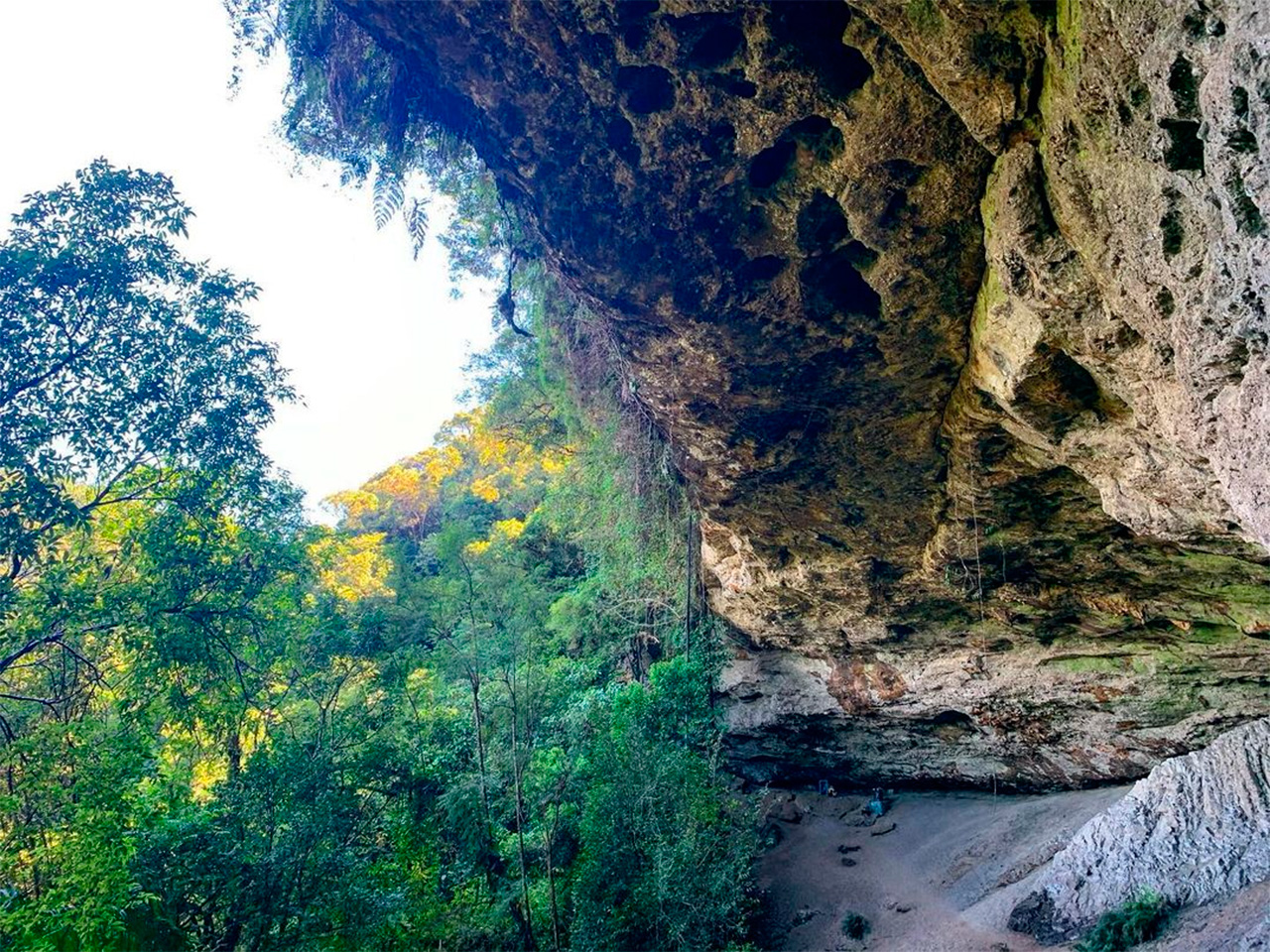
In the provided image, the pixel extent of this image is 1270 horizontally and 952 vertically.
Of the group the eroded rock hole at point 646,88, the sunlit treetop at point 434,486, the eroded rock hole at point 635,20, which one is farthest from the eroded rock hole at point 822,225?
the sunlit treetop at point 434,486

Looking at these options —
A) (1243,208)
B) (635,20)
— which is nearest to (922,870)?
(1243,208)

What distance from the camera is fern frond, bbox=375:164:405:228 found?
7.74m

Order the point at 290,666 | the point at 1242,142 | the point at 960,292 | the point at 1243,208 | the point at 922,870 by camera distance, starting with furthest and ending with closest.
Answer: the point at 922,870 < the point at 290,666 < the point at 960,292 < the point at 1243,208 < the point at 1242,142

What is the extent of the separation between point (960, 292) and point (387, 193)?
6652 millimetres

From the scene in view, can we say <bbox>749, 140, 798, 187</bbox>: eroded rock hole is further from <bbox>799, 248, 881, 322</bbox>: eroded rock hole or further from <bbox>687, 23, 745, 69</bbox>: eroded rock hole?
<bbox>799, 248, 881, 322</bbox>: eroded rock hole

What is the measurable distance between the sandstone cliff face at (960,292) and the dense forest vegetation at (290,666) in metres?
2.06

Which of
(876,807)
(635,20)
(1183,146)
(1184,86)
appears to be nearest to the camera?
(1184,86)

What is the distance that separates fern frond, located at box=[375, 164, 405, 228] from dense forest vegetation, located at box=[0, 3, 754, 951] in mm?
35

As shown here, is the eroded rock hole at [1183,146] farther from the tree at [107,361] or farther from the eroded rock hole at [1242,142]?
the tree at [107,361]

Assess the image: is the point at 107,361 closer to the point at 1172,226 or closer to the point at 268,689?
the point at 268,689

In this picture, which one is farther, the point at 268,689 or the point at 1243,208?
the point at 268,689

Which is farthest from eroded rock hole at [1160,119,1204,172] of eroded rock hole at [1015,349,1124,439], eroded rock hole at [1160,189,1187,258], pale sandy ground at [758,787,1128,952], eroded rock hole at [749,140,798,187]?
pale sandy ground at [758,787,1128,952]

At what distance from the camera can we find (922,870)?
12.8 metres

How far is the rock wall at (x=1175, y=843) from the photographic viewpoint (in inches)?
304
